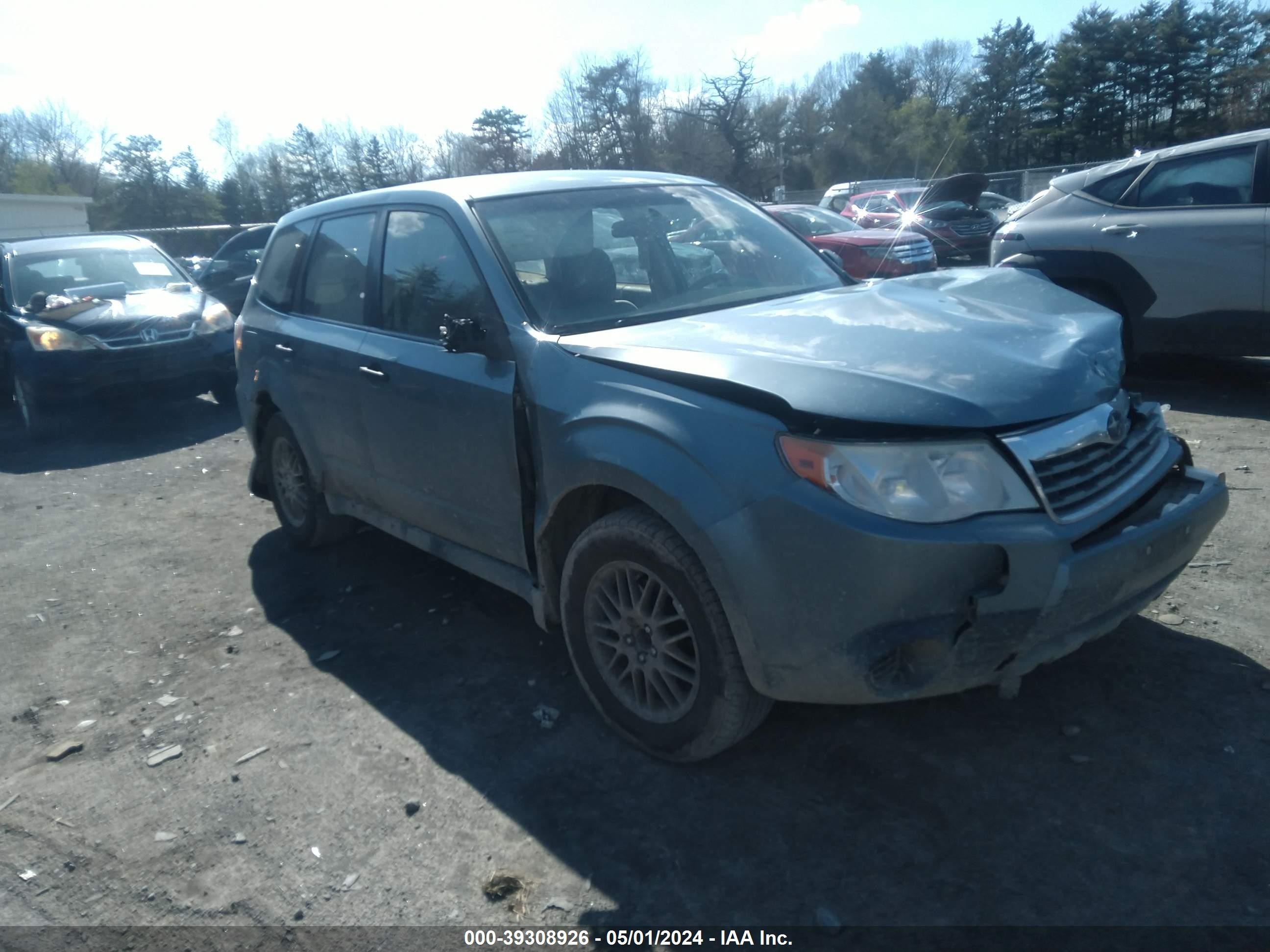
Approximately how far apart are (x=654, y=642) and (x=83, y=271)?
975cm

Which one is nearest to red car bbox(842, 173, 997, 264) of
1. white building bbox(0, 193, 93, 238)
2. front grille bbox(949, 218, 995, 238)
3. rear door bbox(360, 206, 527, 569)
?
front grille bbox(949, 218, 995, 238)

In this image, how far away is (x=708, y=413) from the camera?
9.30 feet

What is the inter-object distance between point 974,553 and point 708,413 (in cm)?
82

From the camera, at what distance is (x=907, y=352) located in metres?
2.91

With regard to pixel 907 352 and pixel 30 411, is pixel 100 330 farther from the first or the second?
pixel 907 352

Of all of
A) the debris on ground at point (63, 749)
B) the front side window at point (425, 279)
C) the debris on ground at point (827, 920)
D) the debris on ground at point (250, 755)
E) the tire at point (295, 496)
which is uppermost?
the front side window at point (425, 279)

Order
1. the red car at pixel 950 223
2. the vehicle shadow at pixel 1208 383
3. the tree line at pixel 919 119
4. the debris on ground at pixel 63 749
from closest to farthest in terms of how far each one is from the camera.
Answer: the debris on ground at pixel 63 749 → the vehicle shadow at pixel 1208 383 → the red car at pixel 950 223 → the tree line at pixel 919 119

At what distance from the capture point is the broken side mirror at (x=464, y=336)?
3.53 m

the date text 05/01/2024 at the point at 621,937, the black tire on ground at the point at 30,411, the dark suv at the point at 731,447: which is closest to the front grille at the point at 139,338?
the black tire on ground at the point at 30,411

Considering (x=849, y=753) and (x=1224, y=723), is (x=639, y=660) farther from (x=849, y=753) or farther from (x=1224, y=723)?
(x=1224, y=723)

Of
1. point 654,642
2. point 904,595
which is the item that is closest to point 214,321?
point 654,642

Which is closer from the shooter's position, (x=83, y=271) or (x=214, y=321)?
(x=214, y=321)

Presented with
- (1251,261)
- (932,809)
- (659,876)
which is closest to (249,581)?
(659,876)

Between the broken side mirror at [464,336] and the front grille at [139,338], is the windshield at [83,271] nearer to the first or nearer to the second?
the front grille at [139,338]
